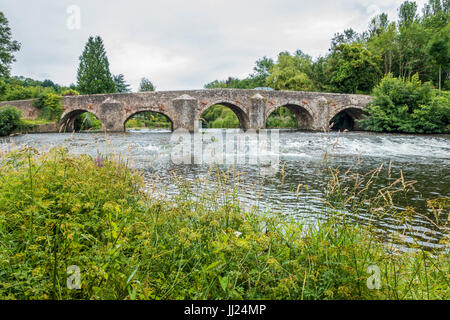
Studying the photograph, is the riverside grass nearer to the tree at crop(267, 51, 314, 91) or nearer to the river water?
the river water

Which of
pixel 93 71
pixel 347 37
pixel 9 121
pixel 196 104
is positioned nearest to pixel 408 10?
pixel 347 37

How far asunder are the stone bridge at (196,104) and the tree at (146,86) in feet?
102

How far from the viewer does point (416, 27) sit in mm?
32312

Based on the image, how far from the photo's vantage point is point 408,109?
70.6 ft

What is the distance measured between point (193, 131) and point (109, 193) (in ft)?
67.1

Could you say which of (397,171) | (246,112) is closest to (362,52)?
(246,112)

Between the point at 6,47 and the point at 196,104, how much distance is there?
71.7ft

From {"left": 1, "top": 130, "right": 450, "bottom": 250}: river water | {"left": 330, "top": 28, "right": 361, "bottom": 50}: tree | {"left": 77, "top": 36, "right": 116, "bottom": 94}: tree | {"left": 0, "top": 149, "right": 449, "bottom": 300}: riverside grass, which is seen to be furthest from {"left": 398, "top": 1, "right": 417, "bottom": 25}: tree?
{"left": 0, "top": 149, "right": 449, "bottom": 300}: riverside grass

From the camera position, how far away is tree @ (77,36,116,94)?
37.4 metres

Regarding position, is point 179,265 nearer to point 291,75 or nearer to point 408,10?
point 291,75

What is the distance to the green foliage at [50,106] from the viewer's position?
78.1 ft

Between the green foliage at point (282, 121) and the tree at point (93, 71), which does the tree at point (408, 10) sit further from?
the tree at point (93, 71)
